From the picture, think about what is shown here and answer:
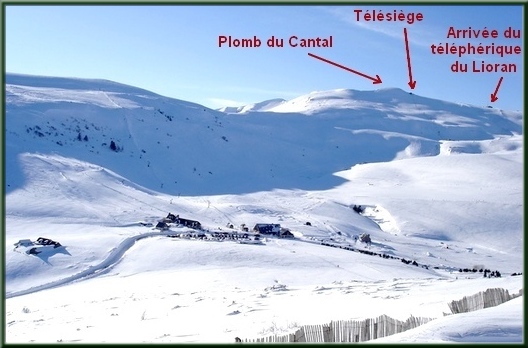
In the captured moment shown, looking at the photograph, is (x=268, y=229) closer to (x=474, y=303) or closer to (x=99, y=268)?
(x=99, y=268)

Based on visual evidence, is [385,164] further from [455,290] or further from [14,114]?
[455,290]

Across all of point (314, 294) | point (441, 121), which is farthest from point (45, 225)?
point (441, 121)

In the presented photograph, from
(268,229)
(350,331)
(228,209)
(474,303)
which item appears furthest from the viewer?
(228,209)

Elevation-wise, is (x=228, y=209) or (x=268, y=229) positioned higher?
(x=228, y=209)

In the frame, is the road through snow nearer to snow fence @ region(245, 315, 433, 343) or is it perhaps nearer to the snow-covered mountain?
the snow-covered mountain

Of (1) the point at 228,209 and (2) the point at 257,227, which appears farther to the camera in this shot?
(1) the point at 228,209

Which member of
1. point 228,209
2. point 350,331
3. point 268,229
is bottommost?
point 268,229

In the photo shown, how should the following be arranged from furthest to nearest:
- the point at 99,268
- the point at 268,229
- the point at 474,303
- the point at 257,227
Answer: the point at 257,227 < the point at 268,229 < the point at 99,268 < the point at 474,303

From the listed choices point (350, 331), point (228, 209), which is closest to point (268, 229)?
point (228, 209)
